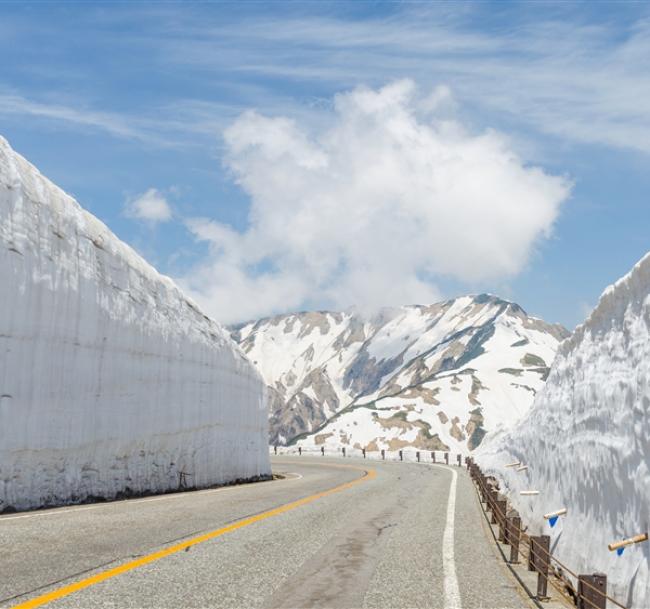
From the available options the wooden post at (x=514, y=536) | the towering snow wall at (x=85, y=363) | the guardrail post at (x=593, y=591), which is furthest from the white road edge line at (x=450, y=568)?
the towering snow wall at (x=85, y=363)

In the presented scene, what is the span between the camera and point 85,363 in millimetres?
19625

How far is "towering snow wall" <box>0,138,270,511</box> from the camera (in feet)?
55.4

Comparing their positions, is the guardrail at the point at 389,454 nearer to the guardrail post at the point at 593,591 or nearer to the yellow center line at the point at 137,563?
the yellow center line at the point at 137,563

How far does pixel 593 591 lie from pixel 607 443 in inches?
99.6

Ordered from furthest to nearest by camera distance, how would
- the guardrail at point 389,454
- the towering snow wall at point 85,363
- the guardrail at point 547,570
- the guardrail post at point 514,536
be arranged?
1. the guardrail at point 389,454
2. the towering snow wall at point 85,363
3. the guardrail post at point 514,536
4. the guardrail at point 547,570

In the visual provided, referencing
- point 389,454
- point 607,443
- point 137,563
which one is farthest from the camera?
point 389,454

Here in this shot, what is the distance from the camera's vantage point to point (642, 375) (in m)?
8.27

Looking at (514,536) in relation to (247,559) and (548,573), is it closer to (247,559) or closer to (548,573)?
(548,573)

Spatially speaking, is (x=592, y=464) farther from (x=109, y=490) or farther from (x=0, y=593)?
(x=109, y=490)

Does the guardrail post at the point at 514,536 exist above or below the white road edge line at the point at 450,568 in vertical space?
above

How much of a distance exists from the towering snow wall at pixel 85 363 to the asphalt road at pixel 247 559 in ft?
6.95

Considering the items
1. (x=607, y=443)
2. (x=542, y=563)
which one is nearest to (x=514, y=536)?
(x=542, y=563)

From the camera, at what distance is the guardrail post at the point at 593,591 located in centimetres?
718

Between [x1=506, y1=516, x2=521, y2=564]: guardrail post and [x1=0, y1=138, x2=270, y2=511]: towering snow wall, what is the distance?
10771 mm
